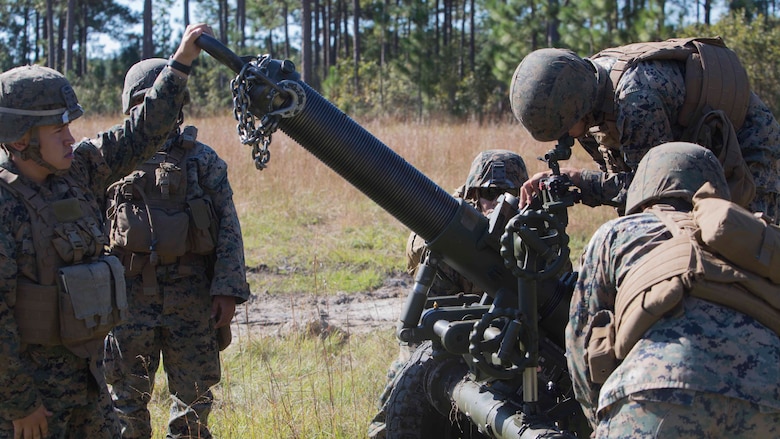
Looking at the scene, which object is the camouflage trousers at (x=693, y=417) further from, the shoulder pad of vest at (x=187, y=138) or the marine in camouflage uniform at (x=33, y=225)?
the shoulder pad of vest at (x=187, y=138)

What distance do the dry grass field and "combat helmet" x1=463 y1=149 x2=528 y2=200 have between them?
1.38 metres

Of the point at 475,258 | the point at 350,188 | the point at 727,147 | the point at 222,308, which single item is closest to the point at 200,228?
the point at 222,308

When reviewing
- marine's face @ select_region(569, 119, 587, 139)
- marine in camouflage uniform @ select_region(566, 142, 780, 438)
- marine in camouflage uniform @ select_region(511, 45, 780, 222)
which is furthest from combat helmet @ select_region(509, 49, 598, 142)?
marine in camouflage uniform @ select_region(566, 142, 780, 438)

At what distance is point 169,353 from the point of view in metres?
4.41

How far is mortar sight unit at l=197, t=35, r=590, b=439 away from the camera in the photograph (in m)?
3.32

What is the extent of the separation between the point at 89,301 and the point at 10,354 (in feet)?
1.11

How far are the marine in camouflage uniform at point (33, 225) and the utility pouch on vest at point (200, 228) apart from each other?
0.69m

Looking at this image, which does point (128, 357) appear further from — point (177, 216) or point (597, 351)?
point (597, 351)

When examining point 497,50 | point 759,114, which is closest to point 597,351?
point 759,114

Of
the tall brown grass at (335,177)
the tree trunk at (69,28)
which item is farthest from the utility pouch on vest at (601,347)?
the tree trunk at (69,28)

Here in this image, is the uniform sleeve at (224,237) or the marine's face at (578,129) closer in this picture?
the marine's face at (578,129)

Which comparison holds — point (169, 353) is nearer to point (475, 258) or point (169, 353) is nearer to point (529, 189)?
point (475, 258)

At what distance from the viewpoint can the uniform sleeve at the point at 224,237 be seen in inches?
170

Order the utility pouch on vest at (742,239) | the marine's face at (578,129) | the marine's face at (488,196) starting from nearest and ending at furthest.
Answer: the utility pouch on vest at (742,239) → the marine's face at (578,129) → the marine's face at (488,196)
